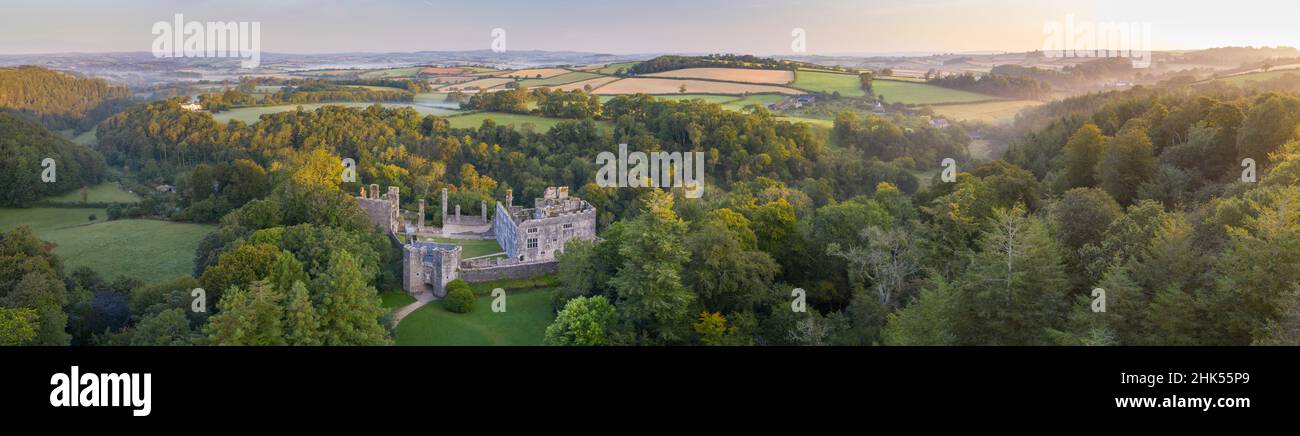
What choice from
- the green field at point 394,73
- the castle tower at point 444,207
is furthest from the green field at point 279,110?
the castle tower at point 444,207

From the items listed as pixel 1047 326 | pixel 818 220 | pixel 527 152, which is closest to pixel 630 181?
pixel 527 152

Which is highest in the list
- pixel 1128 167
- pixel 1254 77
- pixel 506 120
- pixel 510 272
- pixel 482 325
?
A: pixel 1254 77

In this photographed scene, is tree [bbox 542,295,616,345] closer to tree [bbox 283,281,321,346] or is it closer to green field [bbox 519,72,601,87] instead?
tree [bbox 283,281,321,346]

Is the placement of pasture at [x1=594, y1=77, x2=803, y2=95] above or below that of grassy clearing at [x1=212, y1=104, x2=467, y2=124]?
above

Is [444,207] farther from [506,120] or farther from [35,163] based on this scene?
[35,163]

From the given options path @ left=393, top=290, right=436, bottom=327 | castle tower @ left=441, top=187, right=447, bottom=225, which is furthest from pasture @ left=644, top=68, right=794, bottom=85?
path @ left=393, top=290, right=436, bottom=327

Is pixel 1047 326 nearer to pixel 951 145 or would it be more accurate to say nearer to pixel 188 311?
pixel 188 311

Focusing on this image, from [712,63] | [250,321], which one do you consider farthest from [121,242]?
[712,63]
